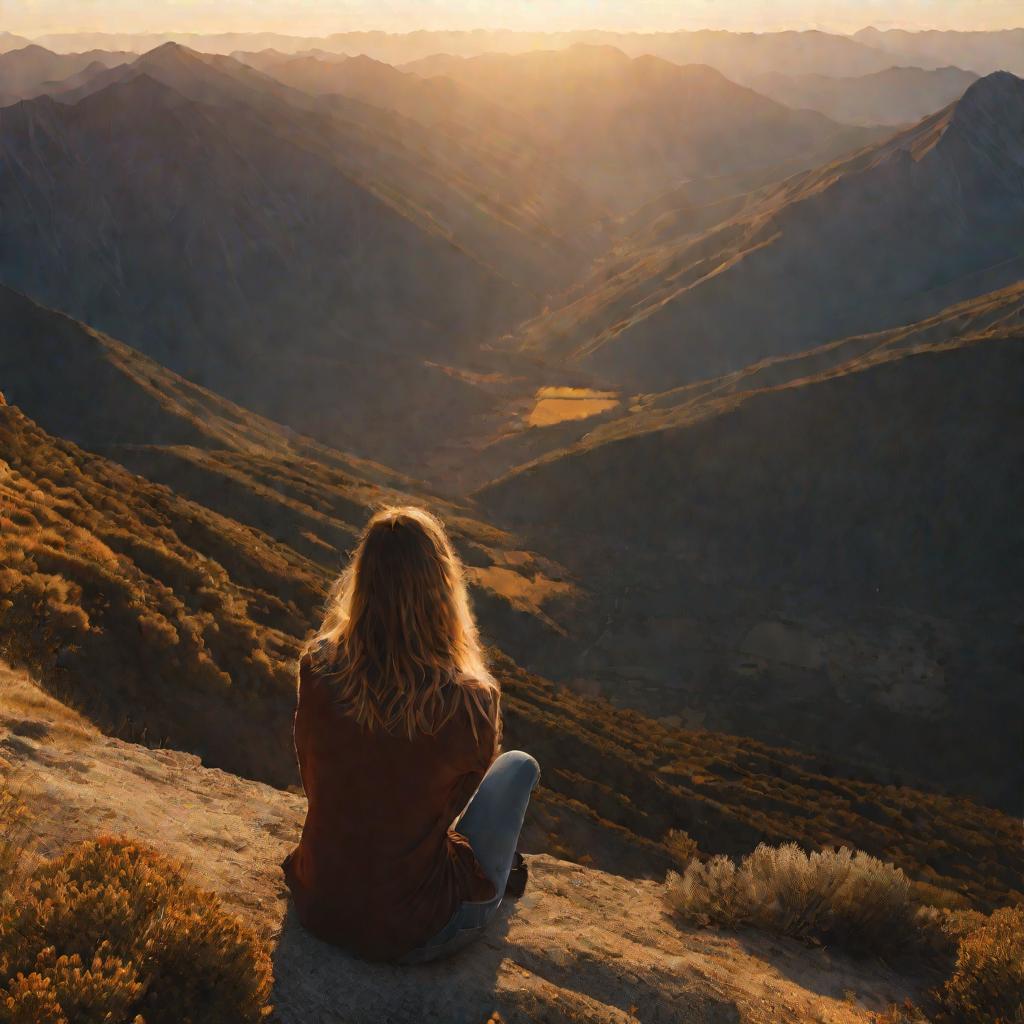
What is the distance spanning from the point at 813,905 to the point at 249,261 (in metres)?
81.3

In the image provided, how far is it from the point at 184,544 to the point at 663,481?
28.9 meters

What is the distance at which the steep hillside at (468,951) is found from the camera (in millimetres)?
3818

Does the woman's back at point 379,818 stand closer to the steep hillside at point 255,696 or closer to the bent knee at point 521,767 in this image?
the bent knee at point 521,767

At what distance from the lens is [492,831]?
14.0 feet

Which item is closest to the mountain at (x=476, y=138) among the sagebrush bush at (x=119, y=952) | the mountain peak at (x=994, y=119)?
the mountain peak at (x=994, y=119)

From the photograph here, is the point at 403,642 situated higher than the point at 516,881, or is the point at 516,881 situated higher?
the point at 403,642

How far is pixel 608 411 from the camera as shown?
5847 cm

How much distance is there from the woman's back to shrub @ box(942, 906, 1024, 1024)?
3.10 meters

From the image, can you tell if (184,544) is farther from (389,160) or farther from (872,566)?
(389,160)

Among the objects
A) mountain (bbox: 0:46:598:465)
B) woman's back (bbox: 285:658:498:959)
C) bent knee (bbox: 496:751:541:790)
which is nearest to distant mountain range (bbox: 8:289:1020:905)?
bent knee (bbox: 496:751:541:790)

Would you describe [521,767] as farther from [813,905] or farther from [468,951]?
[813,905]

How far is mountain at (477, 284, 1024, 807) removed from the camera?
27.4 m

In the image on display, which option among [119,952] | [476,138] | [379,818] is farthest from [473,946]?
[476,138]

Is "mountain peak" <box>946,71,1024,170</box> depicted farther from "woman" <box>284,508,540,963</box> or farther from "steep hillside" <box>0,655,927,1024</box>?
"woman" <box>284,508,540,963</box>
